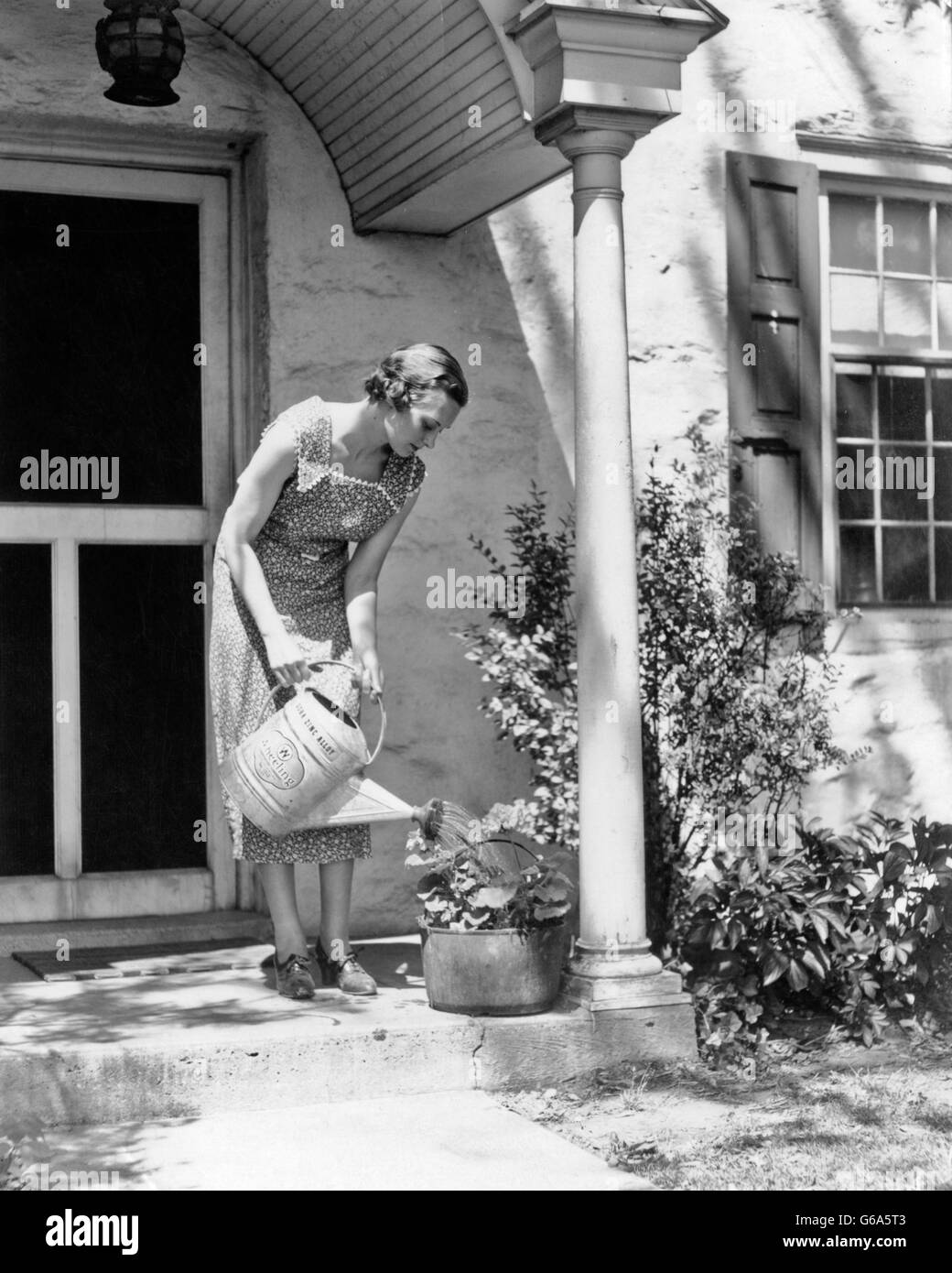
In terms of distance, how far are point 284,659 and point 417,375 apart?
86 centimetres

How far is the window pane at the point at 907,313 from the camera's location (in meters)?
7.10

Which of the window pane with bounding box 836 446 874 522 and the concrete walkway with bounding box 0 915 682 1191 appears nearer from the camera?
the concrete walkway with bounding box 0 915 682 1191

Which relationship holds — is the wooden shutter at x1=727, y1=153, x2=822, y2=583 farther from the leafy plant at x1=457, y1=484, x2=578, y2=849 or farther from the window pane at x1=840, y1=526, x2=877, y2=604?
the leafy plant at x1=457, y1=484, x2=578, y2=849

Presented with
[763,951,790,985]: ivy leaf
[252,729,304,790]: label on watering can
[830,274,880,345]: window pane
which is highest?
[830,274,880,345]: window pane

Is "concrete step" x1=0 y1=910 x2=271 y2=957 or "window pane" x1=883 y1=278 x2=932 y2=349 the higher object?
"window pane" x1=883 y1=278 x2=932 y2=349

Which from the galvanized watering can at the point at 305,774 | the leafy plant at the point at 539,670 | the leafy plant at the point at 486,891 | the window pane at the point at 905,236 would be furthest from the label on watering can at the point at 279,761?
the window pane at the point at 905,236

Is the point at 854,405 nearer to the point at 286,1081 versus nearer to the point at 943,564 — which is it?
the point at 943,564

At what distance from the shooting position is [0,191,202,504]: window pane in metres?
5.87

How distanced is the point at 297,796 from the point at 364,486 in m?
0.94

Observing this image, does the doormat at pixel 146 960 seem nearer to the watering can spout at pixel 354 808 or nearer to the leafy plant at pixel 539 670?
the watering can spout at pixel 354 808

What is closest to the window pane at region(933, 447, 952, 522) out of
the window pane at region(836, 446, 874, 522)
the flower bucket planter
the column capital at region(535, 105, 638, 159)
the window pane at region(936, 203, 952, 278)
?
the window pane at region(836, 446, 874, 522)

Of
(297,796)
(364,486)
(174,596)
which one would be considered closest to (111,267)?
(174,596)

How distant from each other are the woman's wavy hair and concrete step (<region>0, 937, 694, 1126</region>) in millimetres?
1718

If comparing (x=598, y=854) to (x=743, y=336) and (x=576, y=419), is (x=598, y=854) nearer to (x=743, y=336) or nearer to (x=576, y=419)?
(x=576, y=419)
